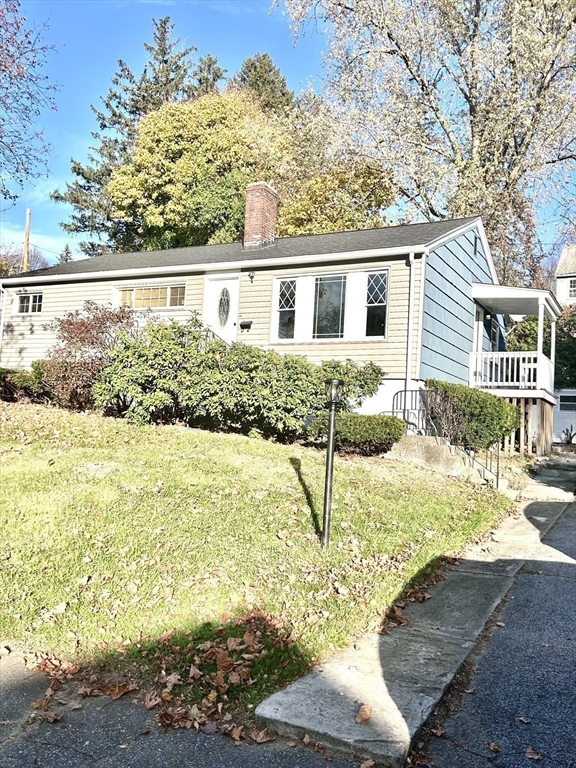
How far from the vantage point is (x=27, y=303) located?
1903 centimetres

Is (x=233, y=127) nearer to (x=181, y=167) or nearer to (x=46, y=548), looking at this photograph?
(x=181, y=167)

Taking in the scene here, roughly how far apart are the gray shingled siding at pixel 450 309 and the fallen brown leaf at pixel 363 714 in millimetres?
9996

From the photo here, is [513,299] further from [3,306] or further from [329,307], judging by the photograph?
[3,306]

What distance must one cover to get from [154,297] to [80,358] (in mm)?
5122

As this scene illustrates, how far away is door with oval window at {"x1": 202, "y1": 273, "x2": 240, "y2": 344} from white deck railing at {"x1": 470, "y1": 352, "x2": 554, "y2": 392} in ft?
21.4

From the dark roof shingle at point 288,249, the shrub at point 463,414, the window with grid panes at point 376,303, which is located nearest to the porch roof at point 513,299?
the dark roof shingle at point 288,249

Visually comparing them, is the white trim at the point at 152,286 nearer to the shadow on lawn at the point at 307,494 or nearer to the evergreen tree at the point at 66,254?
the shadow on lawn at the point at 307,494

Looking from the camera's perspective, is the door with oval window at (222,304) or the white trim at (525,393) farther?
the door with oval window at (222,304)

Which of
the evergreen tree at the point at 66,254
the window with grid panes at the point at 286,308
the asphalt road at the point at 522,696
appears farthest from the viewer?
the evergreen tree at the point at 66,254

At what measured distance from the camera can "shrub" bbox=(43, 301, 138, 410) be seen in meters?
11.7

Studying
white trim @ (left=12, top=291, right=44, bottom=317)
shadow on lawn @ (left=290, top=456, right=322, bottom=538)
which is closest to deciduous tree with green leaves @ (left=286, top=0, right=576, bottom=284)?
white trim @ (left=12, top=291, right=44, bottom=317)

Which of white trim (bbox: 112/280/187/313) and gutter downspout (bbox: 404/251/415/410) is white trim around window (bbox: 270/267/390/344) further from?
white trim (bbox: 112/280/187/313)

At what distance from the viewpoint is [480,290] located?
55.5ft

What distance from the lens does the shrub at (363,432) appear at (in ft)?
33.8
